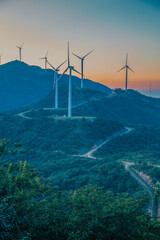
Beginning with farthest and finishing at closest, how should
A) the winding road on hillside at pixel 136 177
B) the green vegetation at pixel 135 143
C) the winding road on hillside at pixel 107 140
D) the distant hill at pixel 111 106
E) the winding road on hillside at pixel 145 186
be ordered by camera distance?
the distant hill at pixel 111 106 → the green vegetation at pixel 135 143 → the winding road on hillside at pixel 107 140 → the winding road on hillside at pixel 136 177 → the winding road on hillside at pixel 145 186

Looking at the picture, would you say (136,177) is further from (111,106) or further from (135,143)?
(111,106)

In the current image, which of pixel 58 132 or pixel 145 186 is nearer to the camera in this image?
pixel 145 186

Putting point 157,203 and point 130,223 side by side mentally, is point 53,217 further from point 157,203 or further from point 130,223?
point 157,203

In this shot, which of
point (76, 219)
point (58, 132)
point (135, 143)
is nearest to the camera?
point (76, 219)

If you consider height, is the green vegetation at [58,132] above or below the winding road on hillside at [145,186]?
above

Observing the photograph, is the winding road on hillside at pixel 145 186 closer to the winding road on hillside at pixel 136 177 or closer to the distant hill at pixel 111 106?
the winding road on hillside at pixel 136 177

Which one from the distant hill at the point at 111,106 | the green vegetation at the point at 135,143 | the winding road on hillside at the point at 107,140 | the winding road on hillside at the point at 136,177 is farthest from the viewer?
the distant hill at the point at 111,106

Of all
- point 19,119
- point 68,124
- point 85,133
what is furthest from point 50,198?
point 19,119

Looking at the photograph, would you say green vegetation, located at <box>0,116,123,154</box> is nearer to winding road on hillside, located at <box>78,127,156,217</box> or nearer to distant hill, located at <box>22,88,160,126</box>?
Answer: winding road on hillside, located at <box>78,127,156,217</box>

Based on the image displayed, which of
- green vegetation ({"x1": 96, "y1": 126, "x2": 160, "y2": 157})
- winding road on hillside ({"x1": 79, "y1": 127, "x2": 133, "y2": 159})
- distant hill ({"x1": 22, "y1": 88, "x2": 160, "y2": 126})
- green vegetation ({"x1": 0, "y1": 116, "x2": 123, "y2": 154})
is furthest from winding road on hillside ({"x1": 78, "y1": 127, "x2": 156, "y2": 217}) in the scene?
distant hill ({"x1": 22, "y1": 88, "x2": 160, "y2": 126})

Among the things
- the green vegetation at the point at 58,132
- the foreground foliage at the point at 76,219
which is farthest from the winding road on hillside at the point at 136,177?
the foreground foliage at the point at 76,219

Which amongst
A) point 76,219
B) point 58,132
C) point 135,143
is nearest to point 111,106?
point 135,143
